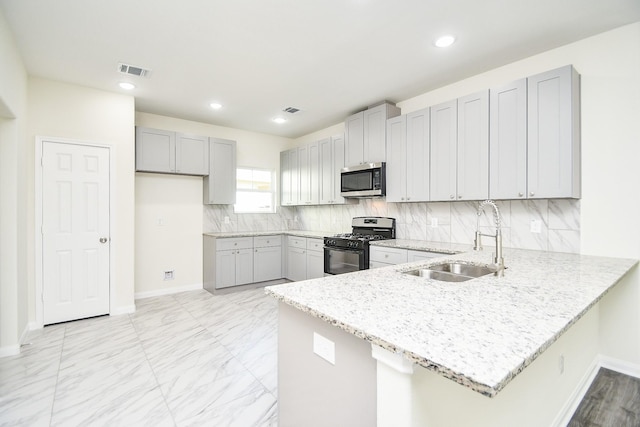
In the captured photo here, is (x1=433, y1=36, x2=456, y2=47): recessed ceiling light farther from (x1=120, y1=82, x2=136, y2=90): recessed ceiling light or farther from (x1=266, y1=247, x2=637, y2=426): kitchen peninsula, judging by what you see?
(x1=120, y1=82, x2=136, y2=90): recessed ceiling light

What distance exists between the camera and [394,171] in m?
3.77

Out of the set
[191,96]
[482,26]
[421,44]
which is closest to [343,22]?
[421,44]

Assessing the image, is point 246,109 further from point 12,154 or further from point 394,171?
point 12,154

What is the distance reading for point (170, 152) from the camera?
4.37 metres

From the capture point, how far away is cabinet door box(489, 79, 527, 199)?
2.68 m

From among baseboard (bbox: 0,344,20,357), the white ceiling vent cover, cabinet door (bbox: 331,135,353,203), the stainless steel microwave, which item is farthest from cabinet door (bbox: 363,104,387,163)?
baseboard (bbox: 0,344,20,357)

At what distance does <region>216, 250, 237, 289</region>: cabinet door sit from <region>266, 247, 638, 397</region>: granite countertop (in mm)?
3249

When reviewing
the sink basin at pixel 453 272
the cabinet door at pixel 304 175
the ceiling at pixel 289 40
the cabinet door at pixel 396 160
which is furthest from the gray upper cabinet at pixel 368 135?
the sink basin at pixel 453 272

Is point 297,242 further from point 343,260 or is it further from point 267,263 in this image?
point 343,260

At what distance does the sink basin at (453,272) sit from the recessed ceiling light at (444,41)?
183cm

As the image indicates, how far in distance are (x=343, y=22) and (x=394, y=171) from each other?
1867 mm

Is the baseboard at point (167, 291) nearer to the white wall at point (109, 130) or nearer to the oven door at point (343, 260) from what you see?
the white wall at point (109, 130)

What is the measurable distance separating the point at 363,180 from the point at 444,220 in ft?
3.74

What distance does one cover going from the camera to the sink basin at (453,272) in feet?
6.61
